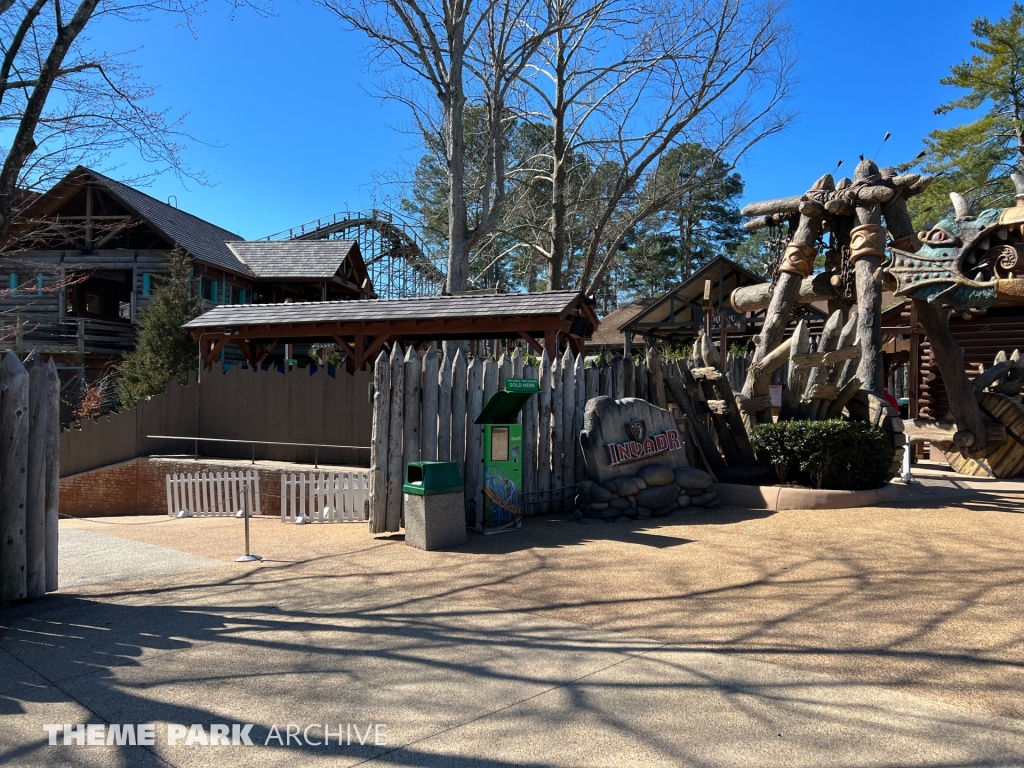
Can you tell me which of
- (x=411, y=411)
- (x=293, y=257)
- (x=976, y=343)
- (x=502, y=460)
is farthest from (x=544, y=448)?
(x=293, y=257)

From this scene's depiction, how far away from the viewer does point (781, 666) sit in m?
4.19

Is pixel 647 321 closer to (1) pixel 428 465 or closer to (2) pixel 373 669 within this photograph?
(1) pixel 428 465

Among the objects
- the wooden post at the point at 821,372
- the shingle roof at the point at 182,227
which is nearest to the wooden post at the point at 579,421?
the wooden post at the point at 821,372

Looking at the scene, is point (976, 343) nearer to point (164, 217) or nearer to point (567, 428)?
point (567, 428)

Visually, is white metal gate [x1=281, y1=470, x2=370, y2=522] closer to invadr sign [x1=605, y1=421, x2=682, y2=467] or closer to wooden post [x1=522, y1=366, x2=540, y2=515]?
wooden post [x1=522, y1=366, x2=540, y2=515]

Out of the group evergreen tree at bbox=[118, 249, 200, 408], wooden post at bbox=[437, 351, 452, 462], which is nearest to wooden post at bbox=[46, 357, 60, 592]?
wooden post at bbox=[437, 351, 452, 462]

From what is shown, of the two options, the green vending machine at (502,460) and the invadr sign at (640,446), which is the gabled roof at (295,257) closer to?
the invadr sign at (640,446)

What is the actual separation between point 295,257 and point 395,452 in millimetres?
25773

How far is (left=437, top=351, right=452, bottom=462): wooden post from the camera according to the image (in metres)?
8.67

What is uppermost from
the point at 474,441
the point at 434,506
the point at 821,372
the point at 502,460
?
the point at 821,372

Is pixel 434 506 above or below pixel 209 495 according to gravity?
above

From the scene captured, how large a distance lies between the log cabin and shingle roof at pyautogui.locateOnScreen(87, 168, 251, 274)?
0.06 metres

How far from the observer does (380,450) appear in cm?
841

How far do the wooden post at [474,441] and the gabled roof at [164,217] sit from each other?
1915 cm
